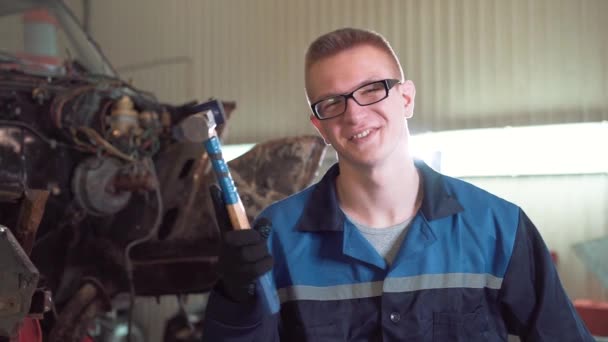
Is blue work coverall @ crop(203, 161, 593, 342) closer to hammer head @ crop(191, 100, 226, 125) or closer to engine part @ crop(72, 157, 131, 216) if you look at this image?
hammer head @ crop(191, 100, 226, 125)

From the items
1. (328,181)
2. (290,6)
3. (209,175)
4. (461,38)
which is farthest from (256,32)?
(328,181)

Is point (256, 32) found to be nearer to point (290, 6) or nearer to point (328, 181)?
point (290, 6)

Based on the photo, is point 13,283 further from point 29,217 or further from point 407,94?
point 407,94

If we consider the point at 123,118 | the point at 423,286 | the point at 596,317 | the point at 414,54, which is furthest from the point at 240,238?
the point at 414,54

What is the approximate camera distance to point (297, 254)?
1.38 metres

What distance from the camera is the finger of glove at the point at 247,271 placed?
1138 mm

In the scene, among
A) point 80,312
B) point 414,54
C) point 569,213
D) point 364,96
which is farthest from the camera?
point 414,54

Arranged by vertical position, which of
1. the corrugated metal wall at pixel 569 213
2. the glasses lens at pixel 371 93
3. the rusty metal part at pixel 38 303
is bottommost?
the corrugated metal wall at pixel 569 213

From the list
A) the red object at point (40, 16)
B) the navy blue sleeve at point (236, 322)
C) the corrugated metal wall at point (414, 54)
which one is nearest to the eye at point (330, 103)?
the navy blue sleeve at point (236, 322)

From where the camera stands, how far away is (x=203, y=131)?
4.06 ft

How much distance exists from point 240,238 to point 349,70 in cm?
46

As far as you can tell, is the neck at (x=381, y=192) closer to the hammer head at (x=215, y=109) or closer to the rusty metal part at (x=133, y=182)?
the hammer head at (x=215, y=109)

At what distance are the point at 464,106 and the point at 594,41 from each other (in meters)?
0.93

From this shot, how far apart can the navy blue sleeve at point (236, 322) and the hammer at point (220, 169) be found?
0.03 m
